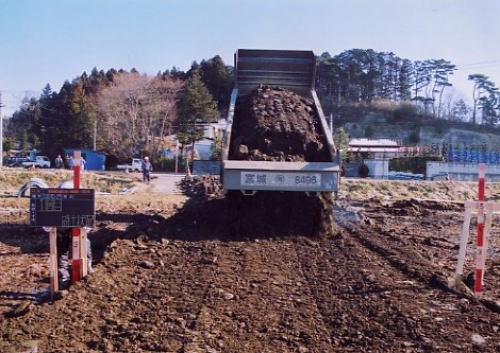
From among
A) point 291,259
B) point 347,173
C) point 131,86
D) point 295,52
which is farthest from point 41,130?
point 291,259

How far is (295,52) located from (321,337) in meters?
8.39

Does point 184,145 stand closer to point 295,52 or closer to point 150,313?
point 295,52

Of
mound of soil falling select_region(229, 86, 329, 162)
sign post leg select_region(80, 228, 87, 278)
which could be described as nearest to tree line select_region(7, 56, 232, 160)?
mound of soil falling select_region(229, 86, 329, 162)

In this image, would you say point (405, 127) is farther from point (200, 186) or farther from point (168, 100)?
point (200, 186)

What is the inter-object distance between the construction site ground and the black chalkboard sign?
734 millimetres

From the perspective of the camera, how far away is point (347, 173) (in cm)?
4353

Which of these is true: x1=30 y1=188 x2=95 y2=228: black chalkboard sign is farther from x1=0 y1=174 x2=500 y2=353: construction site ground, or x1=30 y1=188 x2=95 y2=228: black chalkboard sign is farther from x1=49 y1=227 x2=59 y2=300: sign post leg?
x1=0 y1=174 x2=500 y2=353: construction site ground

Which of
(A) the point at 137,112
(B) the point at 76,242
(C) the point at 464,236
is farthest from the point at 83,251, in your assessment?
(A) the point at 137,112

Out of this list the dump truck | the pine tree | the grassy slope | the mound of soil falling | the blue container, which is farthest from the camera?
the blue container

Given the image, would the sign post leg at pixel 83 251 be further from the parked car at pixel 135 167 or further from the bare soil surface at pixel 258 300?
the parked car at pixel 135 167

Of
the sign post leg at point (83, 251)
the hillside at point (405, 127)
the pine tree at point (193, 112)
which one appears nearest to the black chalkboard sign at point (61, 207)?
the sign post leg at point (83, 251)

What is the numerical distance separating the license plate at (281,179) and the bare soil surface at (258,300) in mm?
911

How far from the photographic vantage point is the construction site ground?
4.29 meters

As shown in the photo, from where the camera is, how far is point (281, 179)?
324 inches
